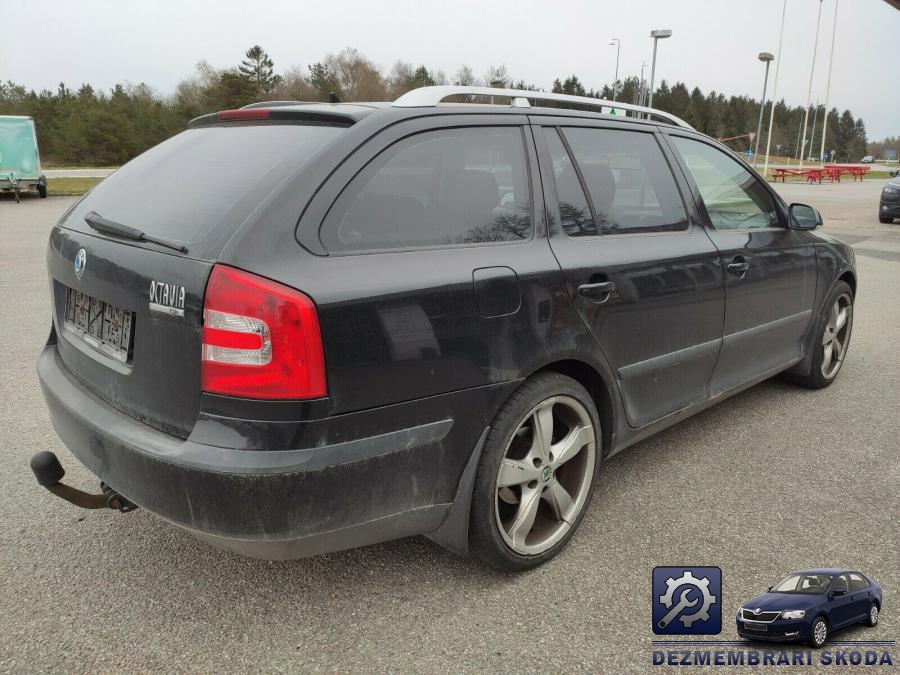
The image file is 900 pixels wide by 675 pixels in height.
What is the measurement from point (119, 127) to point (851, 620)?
Result: 53225mm

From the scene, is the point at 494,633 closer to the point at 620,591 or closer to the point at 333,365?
the point at 620,591

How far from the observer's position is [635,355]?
9.57 feet

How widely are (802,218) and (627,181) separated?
1562mm

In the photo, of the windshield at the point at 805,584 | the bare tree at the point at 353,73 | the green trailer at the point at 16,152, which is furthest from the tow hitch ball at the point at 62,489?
the bare tree at the point at 353,73

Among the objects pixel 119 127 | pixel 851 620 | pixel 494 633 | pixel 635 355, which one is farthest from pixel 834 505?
pixel 119 127

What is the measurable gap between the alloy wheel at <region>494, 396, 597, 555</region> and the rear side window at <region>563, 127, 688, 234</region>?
0.79 metres

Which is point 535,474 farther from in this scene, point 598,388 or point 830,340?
point 830,340

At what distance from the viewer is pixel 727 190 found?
3.72 meters

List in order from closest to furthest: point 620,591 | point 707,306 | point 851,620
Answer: point 851,620, point 620,591, point 707,306

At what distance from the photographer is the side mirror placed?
399 cm

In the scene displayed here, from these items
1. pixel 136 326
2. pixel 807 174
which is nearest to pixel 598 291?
pixel 136 326

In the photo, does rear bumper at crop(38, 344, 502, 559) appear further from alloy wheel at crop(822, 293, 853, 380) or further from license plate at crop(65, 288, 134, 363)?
alloy wheel at crop(822, 293, 853, 380)

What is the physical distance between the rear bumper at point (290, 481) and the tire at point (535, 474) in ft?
0.42

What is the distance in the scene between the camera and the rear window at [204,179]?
2.07 metres
